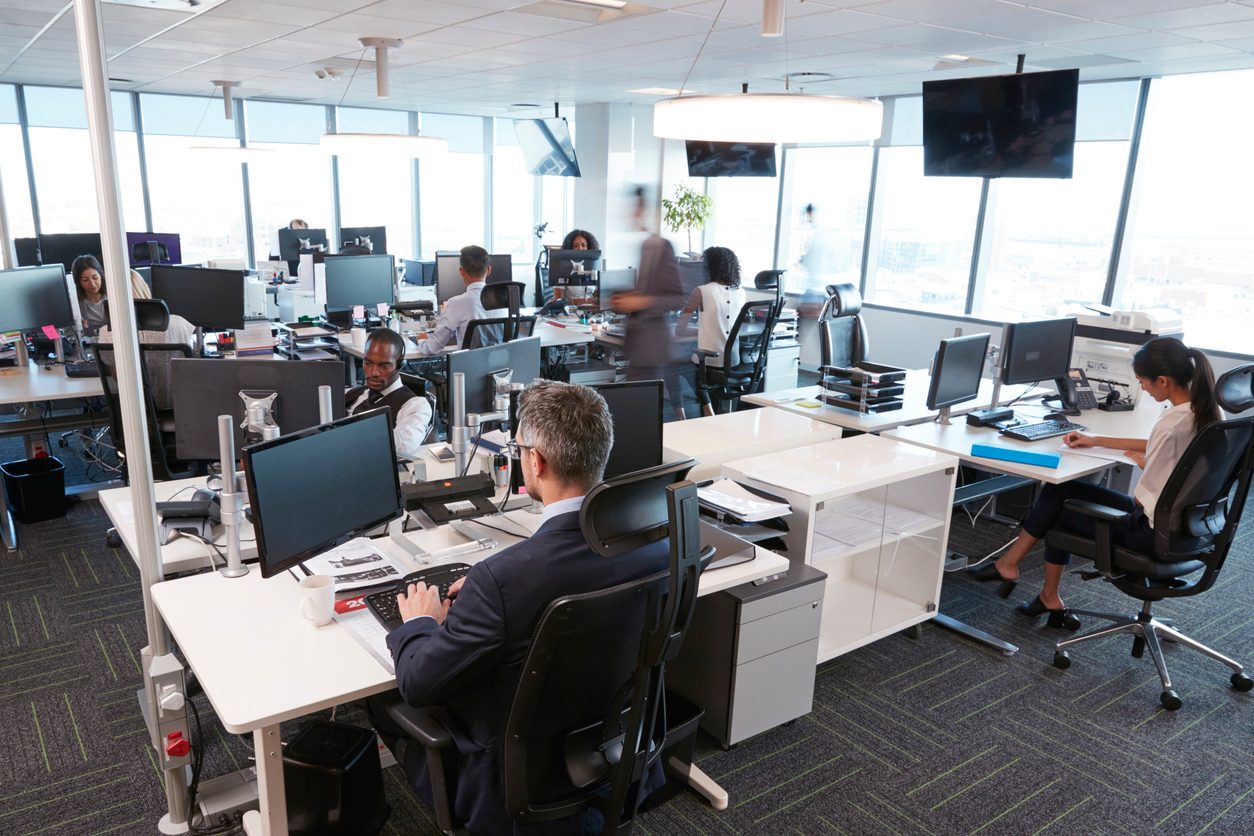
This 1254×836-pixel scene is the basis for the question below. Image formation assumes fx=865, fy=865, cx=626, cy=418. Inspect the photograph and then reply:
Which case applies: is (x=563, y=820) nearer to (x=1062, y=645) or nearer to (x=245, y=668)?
(x=245, y=668)

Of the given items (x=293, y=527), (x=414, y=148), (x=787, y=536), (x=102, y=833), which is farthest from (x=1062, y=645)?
(x=414, y=148)

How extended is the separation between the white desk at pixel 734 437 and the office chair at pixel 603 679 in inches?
53.3

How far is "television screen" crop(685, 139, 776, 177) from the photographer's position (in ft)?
28.7

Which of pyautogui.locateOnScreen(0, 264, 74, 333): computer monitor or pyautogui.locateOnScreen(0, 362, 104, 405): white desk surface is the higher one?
pyautogui.locateOnScreen(0, 264, 74, 333): computer monitor

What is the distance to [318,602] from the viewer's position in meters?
2.05

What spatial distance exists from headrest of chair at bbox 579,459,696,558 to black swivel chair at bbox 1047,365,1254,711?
7.48ft

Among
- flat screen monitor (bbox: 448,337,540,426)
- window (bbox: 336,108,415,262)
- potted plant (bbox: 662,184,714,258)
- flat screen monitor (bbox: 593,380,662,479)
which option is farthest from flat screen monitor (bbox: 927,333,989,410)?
window (bbox: 336,108,415,262)

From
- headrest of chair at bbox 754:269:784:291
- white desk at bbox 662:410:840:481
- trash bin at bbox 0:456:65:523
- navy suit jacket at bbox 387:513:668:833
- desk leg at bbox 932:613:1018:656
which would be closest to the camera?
navy suit jacket at bbox 387:513:668:833

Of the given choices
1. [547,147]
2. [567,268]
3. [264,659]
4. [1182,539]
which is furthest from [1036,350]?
[547,147]

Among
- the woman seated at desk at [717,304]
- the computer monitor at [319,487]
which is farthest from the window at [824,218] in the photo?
the computer monitor at [319,487]

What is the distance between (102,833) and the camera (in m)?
2.35

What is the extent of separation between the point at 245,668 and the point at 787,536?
1.79 meters

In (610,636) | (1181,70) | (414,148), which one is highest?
(1181,70)

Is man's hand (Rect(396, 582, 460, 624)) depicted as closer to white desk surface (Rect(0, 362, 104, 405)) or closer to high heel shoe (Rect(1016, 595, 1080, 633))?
high heel shoe (Rect(1016, 595, 1080, 633))
